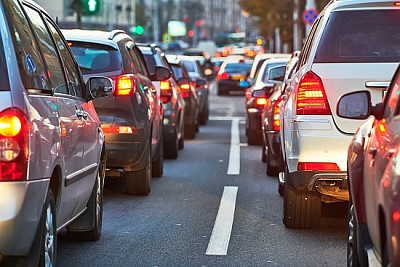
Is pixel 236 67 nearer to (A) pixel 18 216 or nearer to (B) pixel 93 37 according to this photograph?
(B) pixel 93 37

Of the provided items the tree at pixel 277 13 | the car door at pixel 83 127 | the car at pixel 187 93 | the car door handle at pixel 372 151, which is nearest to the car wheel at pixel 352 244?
the car door handle at pixel 372 151

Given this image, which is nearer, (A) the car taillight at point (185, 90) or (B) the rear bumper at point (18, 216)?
(B) the rear bumper at point (18, 216)

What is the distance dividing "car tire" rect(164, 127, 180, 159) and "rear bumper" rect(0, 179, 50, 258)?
36.0 feet

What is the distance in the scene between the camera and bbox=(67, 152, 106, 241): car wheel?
943 cm

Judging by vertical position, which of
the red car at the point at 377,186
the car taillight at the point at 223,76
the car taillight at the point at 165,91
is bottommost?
the car taillight at the point at 223,76

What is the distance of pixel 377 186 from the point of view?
6.24m

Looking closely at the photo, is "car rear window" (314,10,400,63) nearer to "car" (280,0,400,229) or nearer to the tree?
"car" (280,0,400,229)

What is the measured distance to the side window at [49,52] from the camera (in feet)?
26.3

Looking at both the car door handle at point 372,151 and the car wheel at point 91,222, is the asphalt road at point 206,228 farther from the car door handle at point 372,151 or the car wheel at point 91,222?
the car door handle at point 372,151

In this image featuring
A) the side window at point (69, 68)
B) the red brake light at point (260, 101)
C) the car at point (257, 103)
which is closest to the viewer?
the side window at point (69, 68)

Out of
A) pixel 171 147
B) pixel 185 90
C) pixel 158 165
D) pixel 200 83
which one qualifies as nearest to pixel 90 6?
pixel 200 83

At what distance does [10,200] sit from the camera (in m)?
6.60

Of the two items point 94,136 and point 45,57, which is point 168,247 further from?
point 45,57

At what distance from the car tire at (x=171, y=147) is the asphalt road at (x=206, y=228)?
1398 mm
